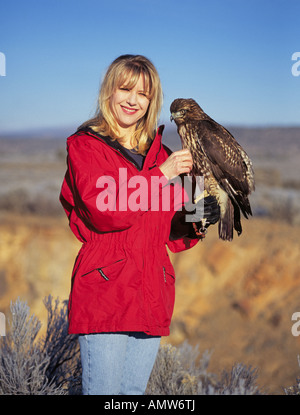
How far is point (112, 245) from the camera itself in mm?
2117

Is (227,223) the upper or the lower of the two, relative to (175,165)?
lower

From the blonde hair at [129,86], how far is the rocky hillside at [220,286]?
8.52 metres

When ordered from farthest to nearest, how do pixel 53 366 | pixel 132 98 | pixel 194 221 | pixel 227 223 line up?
pixel 53 366
pixel 227 223
pixel 194 221
pixel 132 98

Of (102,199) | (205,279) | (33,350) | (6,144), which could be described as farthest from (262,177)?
(6,144)

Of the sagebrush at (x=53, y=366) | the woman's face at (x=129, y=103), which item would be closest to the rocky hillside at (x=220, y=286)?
the sagebrush at (x=53, y=366)

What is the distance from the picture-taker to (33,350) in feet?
12.2

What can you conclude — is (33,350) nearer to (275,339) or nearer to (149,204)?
(149,204)

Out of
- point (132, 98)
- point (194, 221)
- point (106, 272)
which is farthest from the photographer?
Result: point (194, 221)

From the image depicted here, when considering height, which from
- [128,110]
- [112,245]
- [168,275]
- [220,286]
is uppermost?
[128,110]

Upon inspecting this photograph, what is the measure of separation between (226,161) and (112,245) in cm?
109

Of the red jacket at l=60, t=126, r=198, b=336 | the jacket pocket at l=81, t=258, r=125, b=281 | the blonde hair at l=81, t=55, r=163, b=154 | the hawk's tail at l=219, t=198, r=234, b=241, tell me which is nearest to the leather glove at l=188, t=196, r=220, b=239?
the hawk's tail at l=219, t=198, r=234, b=241

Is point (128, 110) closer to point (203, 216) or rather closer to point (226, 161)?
point (203, 216)
